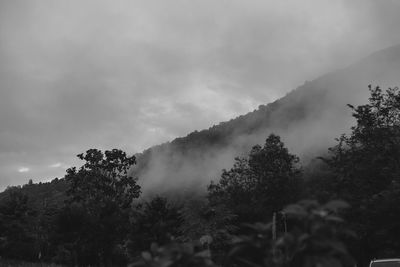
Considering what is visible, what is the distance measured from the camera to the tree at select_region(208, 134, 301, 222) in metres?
72.6

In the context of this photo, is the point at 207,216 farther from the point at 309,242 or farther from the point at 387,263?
the point at 309,242

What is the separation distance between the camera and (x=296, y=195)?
71.9 metres

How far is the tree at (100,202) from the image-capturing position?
4331 centimetres

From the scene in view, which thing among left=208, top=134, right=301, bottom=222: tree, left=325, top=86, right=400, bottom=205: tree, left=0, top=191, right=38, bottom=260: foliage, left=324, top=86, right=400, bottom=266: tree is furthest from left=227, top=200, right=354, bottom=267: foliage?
left=208, top=134, right=301, bottom=222: tree

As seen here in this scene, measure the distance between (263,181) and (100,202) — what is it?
26689 mm

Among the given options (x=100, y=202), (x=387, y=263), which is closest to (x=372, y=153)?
(x=387, y=263)

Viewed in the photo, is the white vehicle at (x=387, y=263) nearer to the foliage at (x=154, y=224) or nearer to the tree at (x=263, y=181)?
the foliage at (x=154, y=224)

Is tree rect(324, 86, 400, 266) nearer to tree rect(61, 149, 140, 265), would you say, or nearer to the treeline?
the treeline

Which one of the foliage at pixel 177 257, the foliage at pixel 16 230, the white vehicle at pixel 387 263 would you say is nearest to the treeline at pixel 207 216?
the foliage at pixel 16 230

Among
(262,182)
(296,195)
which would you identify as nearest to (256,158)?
(262,182)

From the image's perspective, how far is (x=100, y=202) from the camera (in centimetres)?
6338

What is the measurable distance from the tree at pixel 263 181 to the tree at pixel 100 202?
1512 centimetres

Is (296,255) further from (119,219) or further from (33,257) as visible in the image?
(33,257)

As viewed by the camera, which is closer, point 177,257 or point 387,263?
point 177,257
